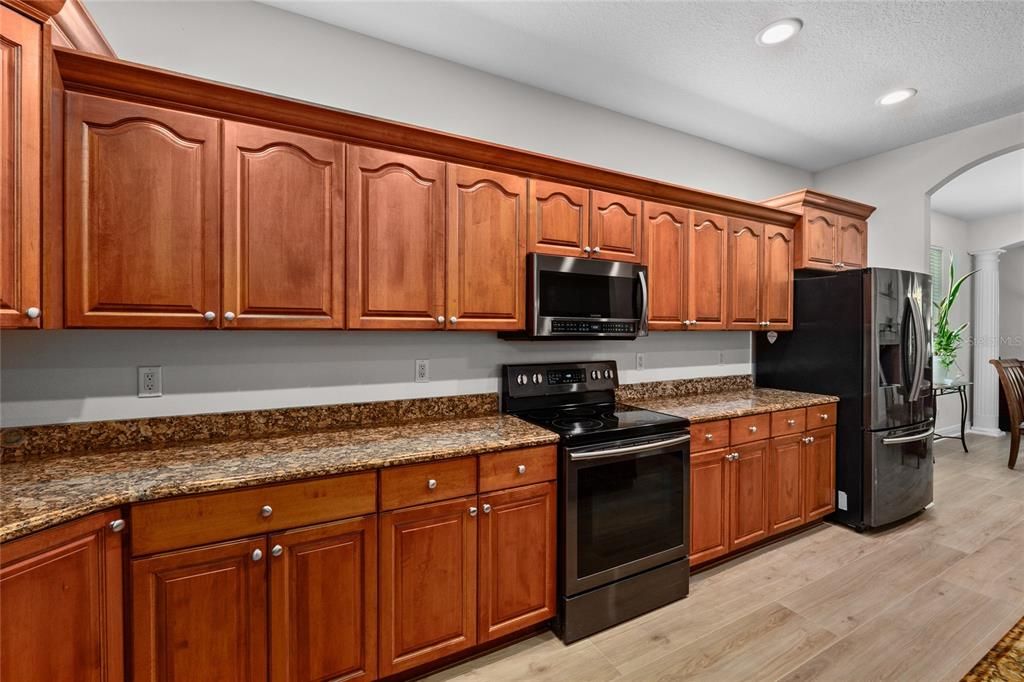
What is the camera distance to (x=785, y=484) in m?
2.87

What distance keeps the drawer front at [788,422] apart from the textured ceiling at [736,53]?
198cm

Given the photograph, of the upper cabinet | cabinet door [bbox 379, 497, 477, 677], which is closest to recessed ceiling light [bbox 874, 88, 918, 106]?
the upper cabinet

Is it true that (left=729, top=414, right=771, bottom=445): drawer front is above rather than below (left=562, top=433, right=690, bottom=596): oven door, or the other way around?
above

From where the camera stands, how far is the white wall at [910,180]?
126 inches

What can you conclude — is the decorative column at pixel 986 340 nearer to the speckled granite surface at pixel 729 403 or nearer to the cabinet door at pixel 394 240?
the speckled granite surface at pixel 729 403

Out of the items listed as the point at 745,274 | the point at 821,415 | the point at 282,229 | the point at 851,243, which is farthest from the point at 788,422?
the point at 282,229

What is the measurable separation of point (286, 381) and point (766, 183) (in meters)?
3.95

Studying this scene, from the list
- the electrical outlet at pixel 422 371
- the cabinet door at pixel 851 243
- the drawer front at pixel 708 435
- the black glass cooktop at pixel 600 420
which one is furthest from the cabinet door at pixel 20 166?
the cabinet door at pixel 851 243

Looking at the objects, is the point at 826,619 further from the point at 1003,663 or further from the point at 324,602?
the point at 324,602

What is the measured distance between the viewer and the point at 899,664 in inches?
73.7

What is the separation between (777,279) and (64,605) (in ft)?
12.8

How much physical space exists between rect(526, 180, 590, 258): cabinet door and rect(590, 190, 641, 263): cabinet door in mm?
49

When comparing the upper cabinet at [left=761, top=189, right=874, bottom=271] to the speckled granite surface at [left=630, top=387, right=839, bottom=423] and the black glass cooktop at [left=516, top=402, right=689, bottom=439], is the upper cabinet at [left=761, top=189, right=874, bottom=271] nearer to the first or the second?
the speckled granite surface at [left=630, top=387, right=839, bottom=423]

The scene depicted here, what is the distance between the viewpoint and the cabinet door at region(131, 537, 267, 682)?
1.35 m
